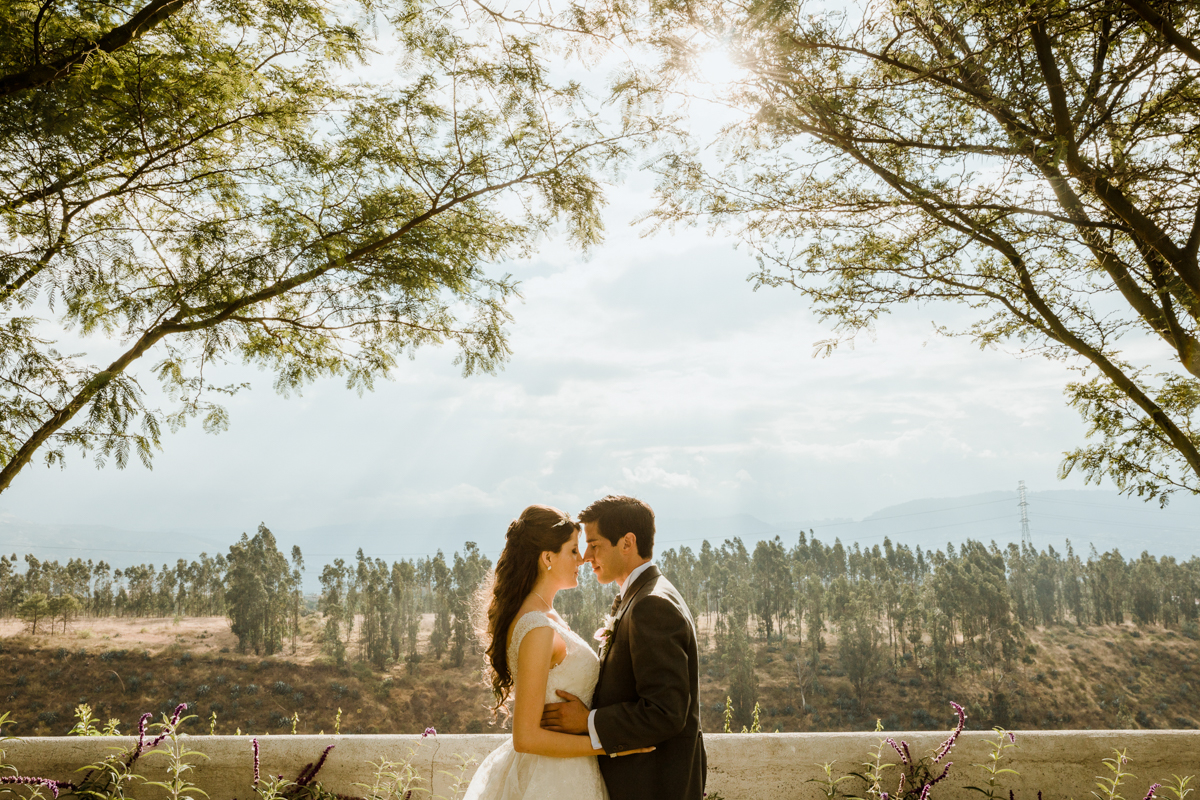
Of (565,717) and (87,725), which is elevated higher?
(565,717)

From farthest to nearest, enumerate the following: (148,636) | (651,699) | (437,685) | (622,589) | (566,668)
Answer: (437,685)
(148,636)
(622,589)
(566,668)
(651,699)

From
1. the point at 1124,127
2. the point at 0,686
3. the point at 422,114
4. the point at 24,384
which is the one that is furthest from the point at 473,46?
the point at 0,686

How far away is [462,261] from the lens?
4715mm

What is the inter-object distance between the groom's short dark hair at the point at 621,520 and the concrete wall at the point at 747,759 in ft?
4.18

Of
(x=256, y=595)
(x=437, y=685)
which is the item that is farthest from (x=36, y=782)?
(x=256, y=595)

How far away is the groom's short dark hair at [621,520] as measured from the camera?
200cm

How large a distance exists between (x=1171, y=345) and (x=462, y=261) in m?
4.78

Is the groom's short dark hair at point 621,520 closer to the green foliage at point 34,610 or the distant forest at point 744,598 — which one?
the distant forest at point 744,598

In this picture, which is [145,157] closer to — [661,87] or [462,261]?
[462,261]

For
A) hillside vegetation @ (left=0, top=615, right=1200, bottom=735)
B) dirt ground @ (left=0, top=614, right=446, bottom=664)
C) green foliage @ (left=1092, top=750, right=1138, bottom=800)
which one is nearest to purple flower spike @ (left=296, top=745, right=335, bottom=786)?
green foliage @ (left=1092, top=750, right=1138, bottom=800)

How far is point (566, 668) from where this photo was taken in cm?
187

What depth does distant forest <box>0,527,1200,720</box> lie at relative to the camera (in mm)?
31000

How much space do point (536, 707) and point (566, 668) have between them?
146 millimetres

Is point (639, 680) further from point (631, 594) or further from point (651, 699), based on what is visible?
point (631, 594)
